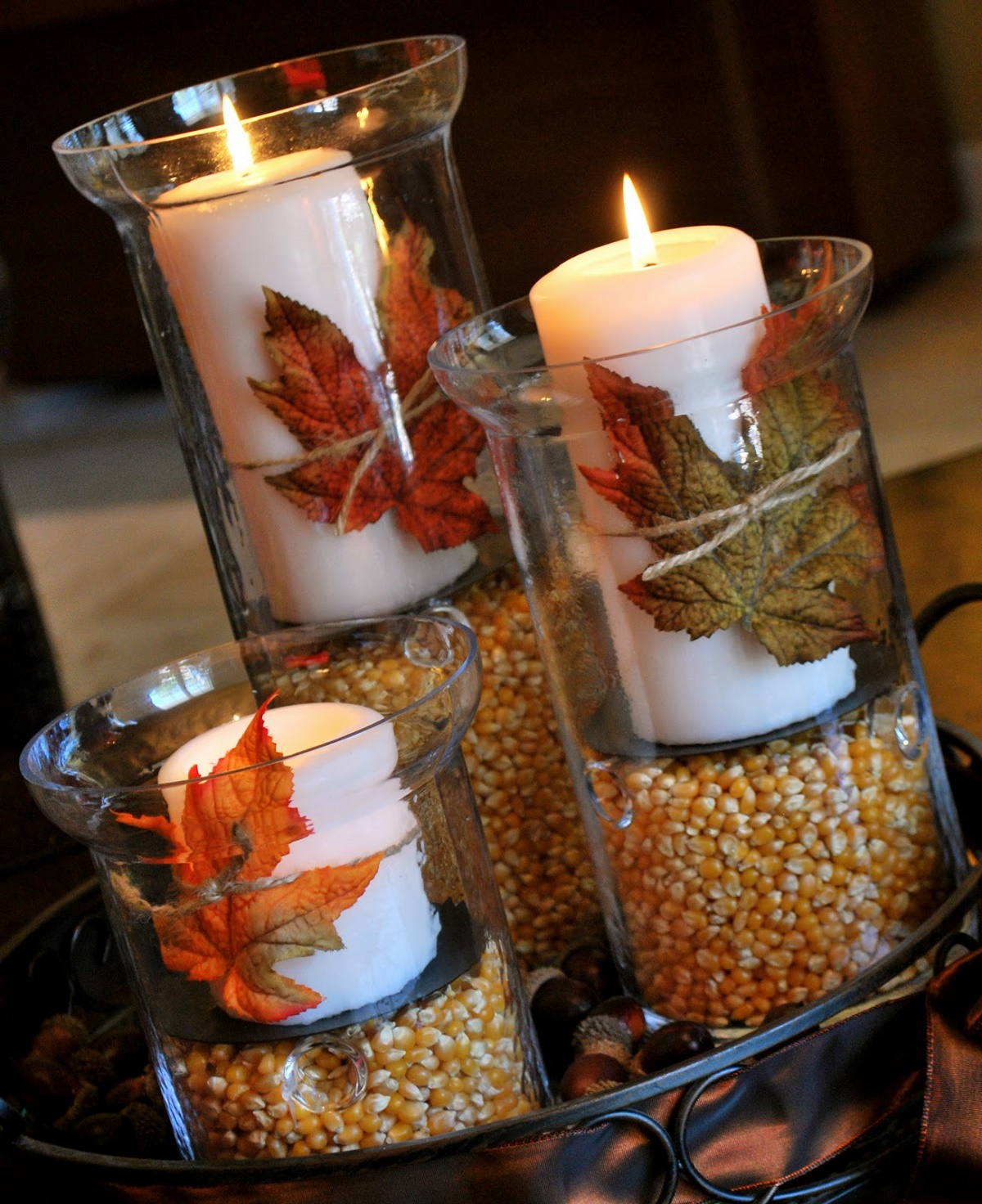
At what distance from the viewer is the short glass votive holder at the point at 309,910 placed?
1.33ft

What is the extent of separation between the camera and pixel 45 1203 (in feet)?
1.49

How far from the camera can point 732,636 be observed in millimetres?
442

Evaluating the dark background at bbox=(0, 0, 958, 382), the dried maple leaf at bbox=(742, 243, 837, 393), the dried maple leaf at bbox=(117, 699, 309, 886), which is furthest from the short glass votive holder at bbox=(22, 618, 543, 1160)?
the dark background at bbox=(0, 0, 958, 382)

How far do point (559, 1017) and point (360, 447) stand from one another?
215 millimetres

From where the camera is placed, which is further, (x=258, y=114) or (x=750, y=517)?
(x=258, y=114)

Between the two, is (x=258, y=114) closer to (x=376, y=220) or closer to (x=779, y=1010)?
(x=376, y=220)

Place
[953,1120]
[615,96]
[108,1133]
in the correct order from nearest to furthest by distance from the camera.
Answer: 1. [953,1120]
2. [108,1133]
3. [615,96]

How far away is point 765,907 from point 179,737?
20 centimetres

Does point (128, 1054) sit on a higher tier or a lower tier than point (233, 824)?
lower

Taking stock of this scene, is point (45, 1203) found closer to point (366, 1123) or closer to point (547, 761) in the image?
point (366, 1123)

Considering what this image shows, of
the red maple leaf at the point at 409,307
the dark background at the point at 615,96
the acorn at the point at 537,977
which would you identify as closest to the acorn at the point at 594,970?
the acorn at the point at 537,977

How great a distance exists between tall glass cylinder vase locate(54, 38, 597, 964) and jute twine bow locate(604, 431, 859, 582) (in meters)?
0.11

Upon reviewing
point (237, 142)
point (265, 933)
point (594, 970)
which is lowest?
point (594, 970)

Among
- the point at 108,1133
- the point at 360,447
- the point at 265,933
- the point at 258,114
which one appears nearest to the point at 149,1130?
the point at 108,1133
